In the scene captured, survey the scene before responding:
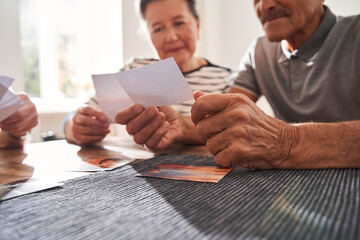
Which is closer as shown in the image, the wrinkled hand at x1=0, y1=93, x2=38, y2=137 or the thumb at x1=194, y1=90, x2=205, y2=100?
the thumb at x1=194, y1=90, x2=205, y2=100

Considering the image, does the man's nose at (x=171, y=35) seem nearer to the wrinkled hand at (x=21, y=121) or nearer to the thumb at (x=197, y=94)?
the wrinkled hand at (x=21, y=121)

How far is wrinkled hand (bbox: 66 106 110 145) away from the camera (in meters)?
1.06

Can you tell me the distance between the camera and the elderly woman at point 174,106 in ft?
2.93

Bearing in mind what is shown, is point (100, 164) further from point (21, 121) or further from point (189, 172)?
point (21, 121)

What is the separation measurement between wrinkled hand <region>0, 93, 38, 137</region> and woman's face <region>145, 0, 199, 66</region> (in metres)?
0.75

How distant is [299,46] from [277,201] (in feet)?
3.22

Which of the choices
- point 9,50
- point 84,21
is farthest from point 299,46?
point 84,21

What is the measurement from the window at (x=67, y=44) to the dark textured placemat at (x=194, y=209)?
2.14 meters

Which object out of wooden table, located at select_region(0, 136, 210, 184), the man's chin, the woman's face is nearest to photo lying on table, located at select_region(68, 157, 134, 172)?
wooden table, located at select_region(0, 136, 210, 184)

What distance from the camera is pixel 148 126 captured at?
2.94 ft

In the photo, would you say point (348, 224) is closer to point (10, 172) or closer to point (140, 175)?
point (140, 175)

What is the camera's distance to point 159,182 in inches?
20.4

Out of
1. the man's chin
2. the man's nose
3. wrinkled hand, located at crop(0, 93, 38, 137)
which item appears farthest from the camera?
the man's nose

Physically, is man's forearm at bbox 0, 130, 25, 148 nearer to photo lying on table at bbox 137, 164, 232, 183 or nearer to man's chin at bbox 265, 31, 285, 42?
photo lying on table at bbox 137, 164, 232, 183
